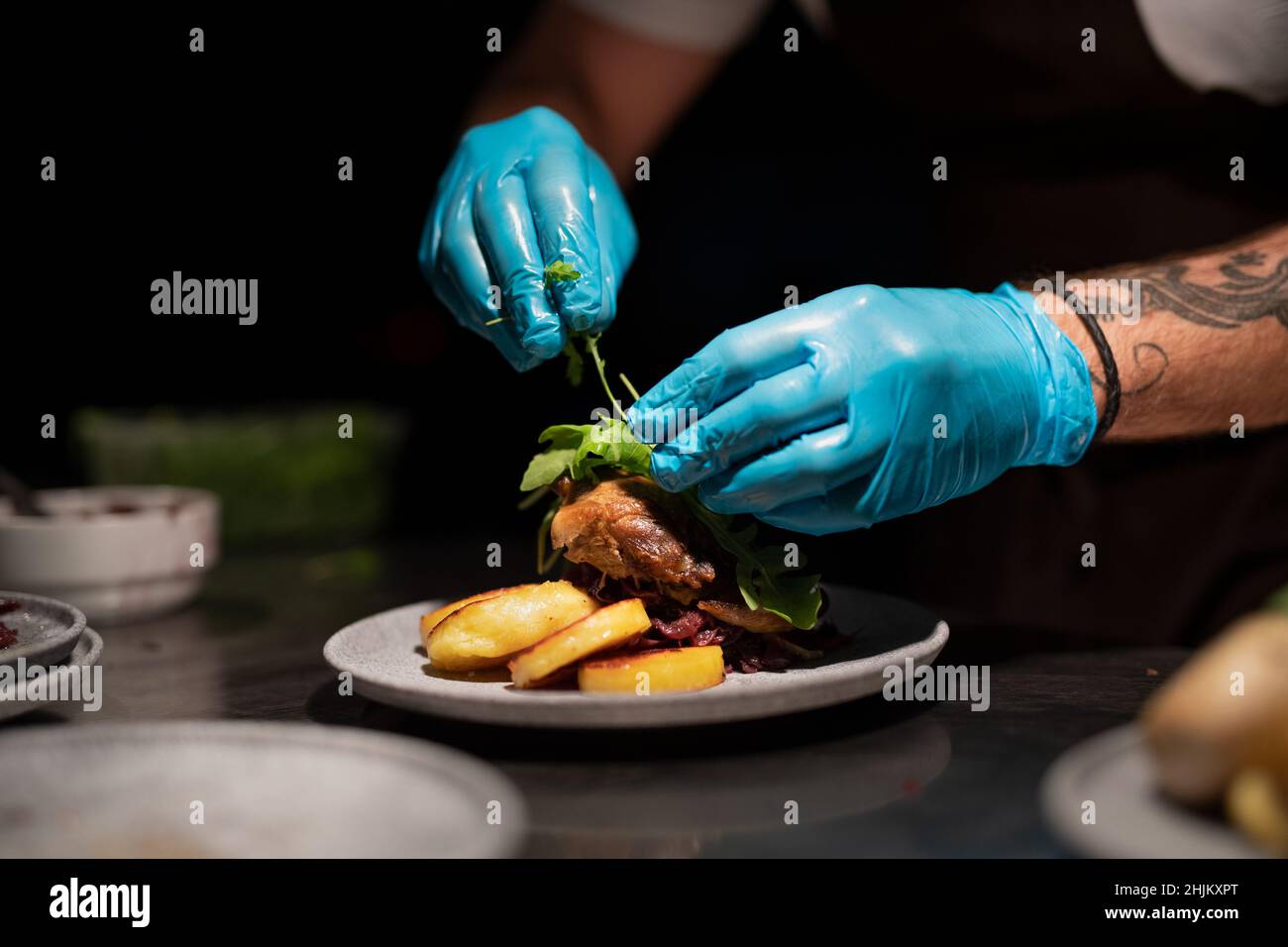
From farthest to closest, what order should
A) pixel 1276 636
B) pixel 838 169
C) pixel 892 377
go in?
pixel 838 169 → pixel 892 377 → pixel 1276 636

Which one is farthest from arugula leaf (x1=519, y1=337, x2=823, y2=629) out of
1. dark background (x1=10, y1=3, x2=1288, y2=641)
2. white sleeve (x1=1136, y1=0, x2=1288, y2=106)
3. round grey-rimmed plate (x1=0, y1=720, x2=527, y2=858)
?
dark background (x1=10, y1=3, x2=1288, y2=641)

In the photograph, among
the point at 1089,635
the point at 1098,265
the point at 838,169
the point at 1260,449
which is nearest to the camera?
the point at 1089,635

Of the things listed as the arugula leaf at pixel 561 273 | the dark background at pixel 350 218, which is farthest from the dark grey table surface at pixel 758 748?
the dark background at pixel 350 218

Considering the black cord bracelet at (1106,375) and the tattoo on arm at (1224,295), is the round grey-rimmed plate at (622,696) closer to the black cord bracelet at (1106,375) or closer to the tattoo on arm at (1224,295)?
the black cord bracelet at (1106,375)

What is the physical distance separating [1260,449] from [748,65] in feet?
9.20

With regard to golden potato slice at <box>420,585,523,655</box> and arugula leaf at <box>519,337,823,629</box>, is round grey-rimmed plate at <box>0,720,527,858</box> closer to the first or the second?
golden potato slice at <box>420,585,523,655</box>

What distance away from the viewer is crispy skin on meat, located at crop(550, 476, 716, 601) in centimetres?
170

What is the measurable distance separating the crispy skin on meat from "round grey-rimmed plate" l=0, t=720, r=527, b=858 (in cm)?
59

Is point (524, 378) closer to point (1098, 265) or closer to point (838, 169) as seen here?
point (838, 169)

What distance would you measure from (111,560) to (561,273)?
1032mm

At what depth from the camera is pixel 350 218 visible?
4.82 meters

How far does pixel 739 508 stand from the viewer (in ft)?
5.56

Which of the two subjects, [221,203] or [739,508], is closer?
[739,508]
